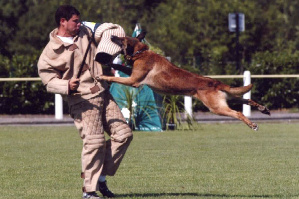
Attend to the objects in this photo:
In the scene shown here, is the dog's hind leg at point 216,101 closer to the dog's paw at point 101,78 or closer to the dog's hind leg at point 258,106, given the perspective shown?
the dog's hind leg at point 258,106

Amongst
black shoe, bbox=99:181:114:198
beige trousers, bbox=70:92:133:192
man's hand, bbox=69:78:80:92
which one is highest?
man's hand, bbox=69:78:80:92

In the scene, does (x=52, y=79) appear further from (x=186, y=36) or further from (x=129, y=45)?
(x=186, y=36)

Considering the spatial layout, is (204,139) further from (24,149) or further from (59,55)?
(59,55)

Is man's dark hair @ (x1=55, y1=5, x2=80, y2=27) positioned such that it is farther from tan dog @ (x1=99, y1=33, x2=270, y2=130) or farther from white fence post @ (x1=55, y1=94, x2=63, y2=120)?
white fence post @ (x1=55, y1=94, x2=63, y2=120)

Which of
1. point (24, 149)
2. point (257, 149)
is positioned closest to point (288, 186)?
point (257, 149)

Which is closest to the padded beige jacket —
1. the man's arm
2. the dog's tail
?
the man's arm

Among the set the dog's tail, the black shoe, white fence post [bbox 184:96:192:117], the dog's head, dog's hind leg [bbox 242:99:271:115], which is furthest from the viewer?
white fence post [bbox 184:96:192:117]

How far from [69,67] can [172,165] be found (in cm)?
449

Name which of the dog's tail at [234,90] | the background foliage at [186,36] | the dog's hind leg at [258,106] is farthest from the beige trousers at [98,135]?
the background foliage at [186,36]

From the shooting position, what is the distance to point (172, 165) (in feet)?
39.2

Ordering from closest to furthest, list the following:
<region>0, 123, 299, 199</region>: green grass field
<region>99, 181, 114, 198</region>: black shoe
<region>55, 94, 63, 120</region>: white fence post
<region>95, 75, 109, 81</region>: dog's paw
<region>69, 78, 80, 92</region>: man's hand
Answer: <region>69, 78, 80, 92</region>: man's hand → <region>95, 75, 109, 81</region>: dog's paw → <region>99, 181, 114, 198</region>: black shoe → <region>0, 123, 299, 199</region>: green grass field → <region>55, 94, 63, 120</region>: white fence post

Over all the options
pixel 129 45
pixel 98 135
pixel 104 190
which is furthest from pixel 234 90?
pixel 104 190

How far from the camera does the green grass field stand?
9.12m

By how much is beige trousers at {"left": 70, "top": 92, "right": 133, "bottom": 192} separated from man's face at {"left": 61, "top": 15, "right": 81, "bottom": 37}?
0.75 m
